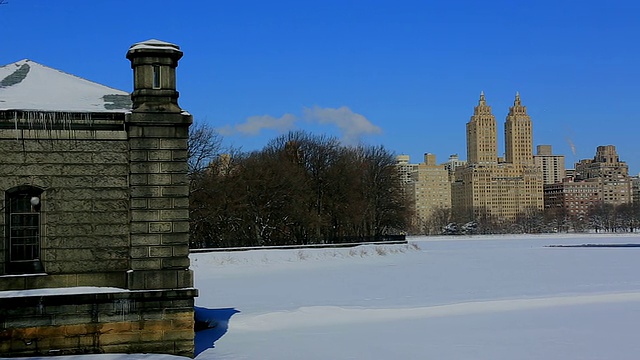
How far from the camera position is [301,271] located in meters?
41.5

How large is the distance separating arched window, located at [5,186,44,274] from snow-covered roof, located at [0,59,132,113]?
1907 millimetres

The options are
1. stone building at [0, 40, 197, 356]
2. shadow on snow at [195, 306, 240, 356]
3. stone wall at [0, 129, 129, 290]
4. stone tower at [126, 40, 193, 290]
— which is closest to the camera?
stone building at [0, 40, 197, 356]

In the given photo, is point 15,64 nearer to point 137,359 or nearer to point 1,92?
point 1,92

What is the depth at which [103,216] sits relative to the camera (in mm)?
16125

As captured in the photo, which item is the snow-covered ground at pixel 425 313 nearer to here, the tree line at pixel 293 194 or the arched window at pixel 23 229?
the arched window at pixel 23 229

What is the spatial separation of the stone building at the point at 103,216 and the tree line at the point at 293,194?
128ft

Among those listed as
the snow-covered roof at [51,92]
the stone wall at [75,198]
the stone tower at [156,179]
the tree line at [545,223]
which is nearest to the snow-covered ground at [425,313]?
the stone tower at [156,179]

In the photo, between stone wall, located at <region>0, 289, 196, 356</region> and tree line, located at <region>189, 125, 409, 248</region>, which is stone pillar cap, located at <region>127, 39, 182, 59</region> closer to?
stone wall, located at <region>0, 289, 196, 356</region>

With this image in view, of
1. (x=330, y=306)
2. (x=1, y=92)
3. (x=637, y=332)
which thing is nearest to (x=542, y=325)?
(x=637, y=332)

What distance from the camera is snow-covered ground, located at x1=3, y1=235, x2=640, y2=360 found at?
16.4 m

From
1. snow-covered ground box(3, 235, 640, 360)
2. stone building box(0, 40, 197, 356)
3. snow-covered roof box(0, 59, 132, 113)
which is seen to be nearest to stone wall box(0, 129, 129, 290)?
stone building box(0, 40, 197, 356)

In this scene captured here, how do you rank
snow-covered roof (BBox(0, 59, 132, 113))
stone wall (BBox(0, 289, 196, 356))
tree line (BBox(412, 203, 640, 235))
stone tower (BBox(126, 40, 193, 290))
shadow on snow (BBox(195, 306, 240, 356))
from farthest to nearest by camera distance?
tree line (BBox(412, 203, 640, 235))
shadow on snow (BBox(195, 306, 240, 356))
snow-covered roof (BBox(0, 59, 132, 113))
stone tower (BBox(126, 40, 193, 290))
stone wall (BBox(0, 289, 196, 356))

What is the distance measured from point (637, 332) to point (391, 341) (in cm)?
637

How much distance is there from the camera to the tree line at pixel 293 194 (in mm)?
58844
